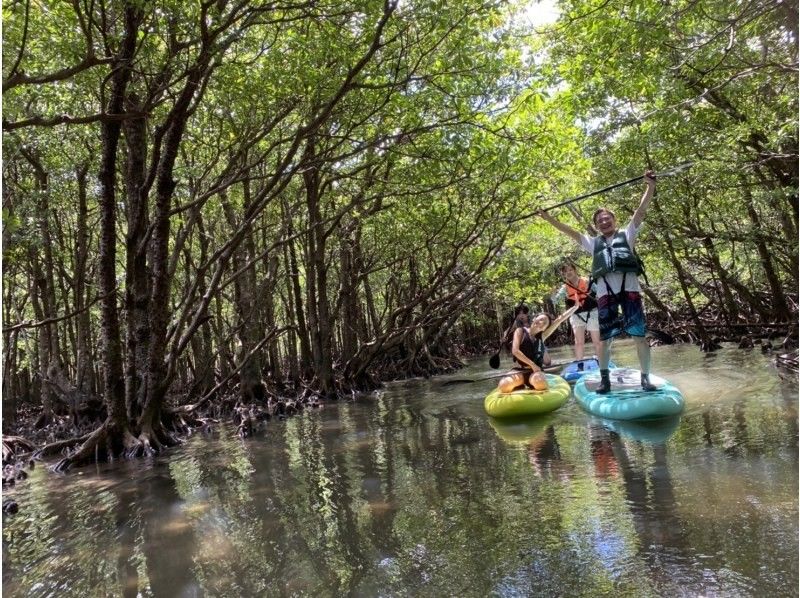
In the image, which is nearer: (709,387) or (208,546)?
(208,546)

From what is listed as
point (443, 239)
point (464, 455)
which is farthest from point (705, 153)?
point (464, 455)

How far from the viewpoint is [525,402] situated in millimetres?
7598

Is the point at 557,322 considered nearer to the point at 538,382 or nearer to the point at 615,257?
the point at 538,382

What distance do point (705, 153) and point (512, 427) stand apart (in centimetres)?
702

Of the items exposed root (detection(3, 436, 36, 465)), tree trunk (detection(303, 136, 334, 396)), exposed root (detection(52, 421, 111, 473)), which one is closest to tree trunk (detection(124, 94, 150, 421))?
exposed root (detection(52, 421, 111, 473))

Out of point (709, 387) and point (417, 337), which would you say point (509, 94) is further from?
point (417, 337)

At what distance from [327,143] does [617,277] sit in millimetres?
4658

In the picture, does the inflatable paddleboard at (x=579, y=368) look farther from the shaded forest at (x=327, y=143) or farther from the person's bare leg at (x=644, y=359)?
the person's bare leg at (x=644, y=359)

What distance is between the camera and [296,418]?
10922 millimetres

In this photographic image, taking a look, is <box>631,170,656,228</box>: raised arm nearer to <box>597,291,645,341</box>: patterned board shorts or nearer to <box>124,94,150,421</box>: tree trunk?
<box>597,291,645,341</box>: patterned board shorts

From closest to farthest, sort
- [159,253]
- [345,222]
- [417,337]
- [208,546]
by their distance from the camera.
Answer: [208,546]
[159,253]
[345,222]
[417,337]

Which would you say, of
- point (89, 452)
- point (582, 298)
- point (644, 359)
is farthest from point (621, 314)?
point (89, 452)

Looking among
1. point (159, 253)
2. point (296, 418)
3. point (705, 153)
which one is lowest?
point (296, 418)

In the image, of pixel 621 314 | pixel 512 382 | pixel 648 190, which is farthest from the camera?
pixel 512 382
